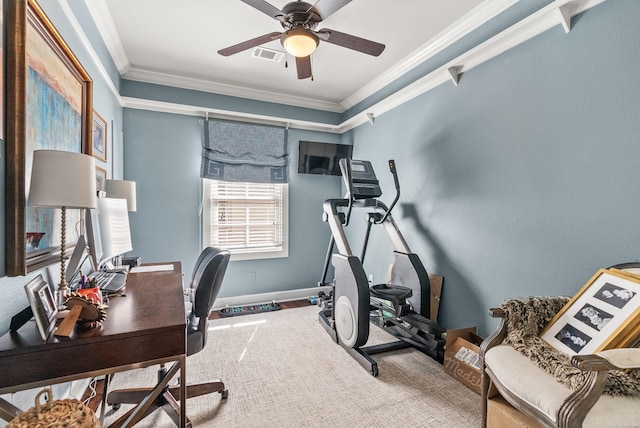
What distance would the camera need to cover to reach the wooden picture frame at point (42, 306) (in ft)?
3.39

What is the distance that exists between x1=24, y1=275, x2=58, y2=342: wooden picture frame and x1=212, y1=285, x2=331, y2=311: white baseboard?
2.75m

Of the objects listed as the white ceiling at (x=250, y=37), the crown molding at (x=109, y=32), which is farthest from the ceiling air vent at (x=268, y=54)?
the crown molding at (x=109, y=32)

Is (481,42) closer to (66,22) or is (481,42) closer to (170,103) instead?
(66,22)

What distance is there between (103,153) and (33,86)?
4.41 feet

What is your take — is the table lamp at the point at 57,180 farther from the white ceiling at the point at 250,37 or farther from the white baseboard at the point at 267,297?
the white baseboard at the point at 267,297

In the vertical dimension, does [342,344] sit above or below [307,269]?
below

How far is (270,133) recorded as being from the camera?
409cm

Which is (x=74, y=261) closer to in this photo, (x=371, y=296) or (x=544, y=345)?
(x=371, y=296)

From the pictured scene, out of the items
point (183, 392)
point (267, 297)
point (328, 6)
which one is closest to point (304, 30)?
A: point (328, 6)

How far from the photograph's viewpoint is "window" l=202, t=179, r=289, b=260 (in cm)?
388

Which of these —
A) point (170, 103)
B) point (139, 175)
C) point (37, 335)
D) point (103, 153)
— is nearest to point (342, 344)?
point (37, 335)

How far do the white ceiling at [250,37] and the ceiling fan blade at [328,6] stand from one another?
1.48 ft

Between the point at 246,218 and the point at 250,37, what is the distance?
2.20 m

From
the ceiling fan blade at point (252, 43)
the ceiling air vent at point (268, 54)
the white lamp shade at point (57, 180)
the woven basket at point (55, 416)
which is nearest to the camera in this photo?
the woven basket at point (55, 416)
